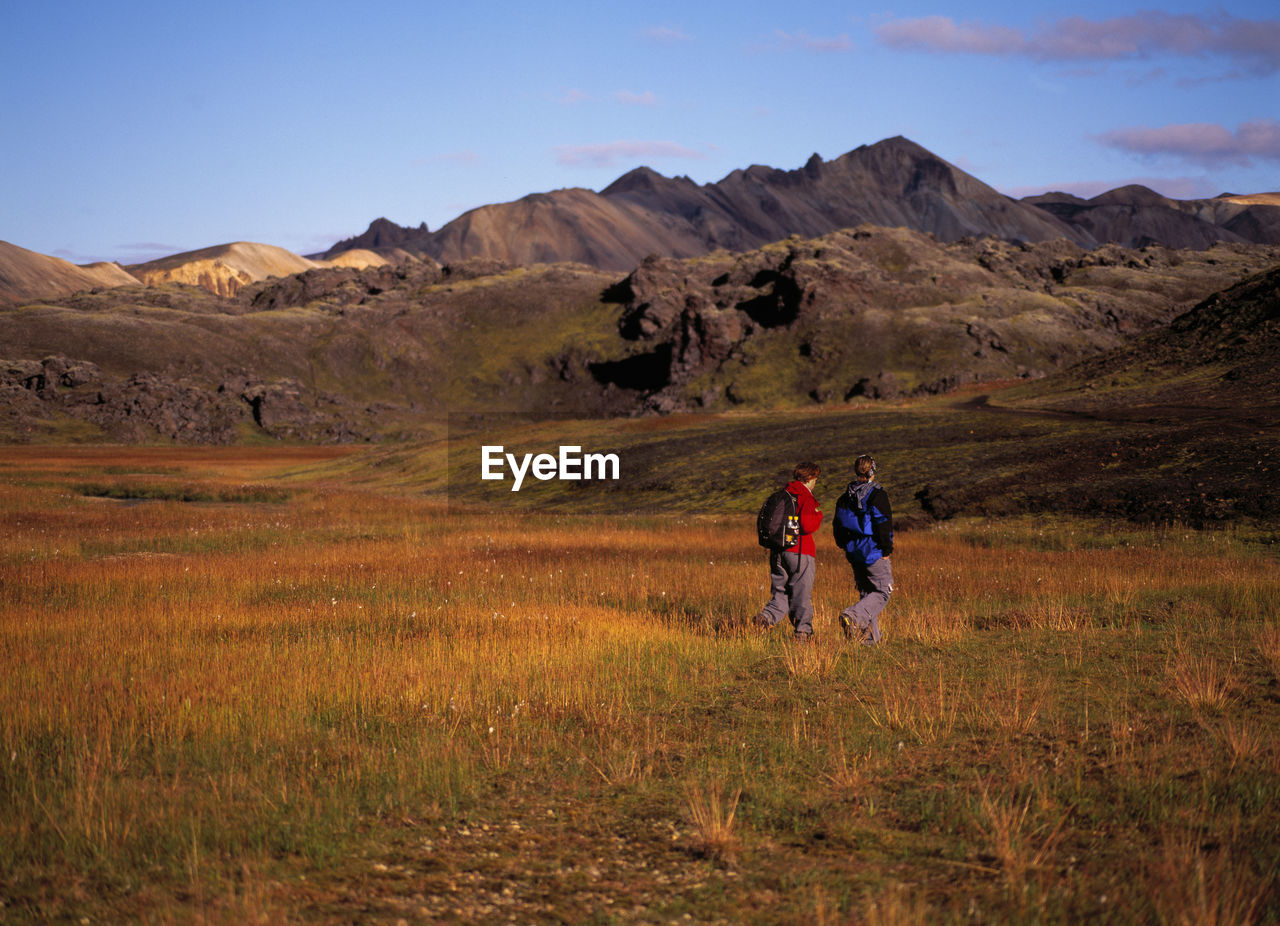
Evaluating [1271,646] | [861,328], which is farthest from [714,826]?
[861,328]

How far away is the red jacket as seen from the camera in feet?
43.5

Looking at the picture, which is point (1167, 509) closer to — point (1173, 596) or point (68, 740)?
point (1173, 596)

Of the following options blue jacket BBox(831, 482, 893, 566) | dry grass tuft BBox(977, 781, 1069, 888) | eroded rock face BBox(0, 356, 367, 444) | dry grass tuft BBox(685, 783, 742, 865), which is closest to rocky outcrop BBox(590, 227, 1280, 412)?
eroded rock face BBox(0, 356, 367, 444)

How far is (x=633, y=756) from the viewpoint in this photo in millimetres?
8609

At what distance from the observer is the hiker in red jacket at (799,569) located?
43.8 feet

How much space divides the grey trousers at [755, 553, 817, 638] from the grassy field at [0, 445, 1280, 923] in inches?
17.8

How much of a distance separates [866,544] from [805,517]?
3.14ft

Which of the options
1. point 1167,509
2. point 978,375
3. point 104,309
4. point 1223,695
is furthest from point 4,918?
point 104,309

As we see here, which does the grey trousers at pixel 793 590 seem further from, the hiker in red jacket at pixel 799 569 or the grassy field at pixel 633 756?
the grassy field at pixel 633 756

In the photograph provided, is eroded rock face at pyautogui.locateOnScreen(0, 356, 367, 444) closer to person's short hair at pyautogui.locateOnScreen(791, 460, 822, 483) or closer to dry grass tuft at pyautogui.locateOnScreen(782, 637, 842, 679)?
person's short hair at pyautogui.locateOnScreen(791, 460, 822, 483)

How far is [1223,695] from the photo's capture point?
10.0 m

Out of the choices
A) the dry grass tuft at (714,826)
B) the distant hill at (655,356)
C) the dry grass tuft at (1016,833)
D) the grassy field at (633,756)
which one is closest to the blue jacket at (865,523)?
the grassy field at (633,756)

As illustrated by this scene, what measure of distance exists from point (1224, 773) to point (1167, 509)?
23652 millimetres

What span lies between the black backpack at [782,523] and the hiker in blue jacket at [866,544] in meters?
0.57
